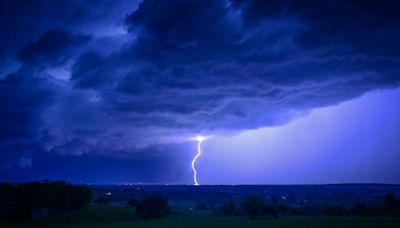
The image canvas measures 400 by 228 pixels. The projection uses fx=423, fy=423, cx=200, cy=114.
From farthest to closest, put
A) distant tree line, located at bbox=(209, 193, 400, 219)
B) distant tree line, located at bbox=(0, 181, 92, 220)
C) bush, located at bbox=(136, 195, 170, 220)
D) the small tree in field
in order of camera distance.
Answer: distant tree line, located at bbox=(209, 193, 400, 219), bush, located at bbox=(136, 195, 170, 220), the small tree in field, distant tree line, located at bbox=(0, 181, 92, 220)

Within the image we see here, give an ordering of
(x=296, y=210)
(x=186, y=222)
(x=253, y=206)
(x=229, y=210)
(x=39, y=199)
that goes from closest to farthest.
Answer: (x=186, y=222)
(x=39, y=199)
(x=253, y=206)
(x=229, y=210)
(x=296, y=210)

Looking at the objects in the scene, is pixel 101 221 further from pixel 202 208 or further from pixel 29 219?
pixel 202 208

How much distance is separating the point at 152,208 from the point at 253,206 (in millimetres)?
34250

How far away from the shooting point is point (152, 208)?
144 m

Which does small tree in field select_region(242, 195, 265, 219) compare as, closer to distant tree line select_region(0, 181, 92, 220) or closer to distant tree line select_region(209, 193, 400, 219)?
distant tree line select_region(209, 193, 400, 219)

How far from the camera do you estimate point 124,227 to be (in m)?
92.5

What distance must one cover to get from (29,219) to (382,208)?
118333 millimetres

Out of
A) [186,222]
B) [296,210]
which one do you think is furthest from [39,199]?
[296,210]

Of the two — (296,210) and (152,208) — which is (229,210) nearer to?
(296,210)

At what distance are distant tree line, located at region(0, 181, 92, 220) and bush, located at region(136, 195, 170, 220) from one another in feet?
69.0

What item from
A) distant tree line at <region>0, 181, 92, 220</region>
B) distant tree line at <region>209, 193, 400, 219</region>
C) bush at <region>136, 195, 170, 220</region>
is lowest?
distant tree line at <region>209, 193, 400, 219</region>

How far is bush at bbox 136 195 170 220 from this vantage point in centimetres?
14200

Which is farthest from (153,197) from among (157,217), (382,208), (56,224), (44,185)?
(382,208)

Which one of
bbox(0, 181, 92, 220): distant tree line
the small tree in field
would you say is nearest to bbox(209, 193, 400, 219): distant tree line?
the small tree in field
